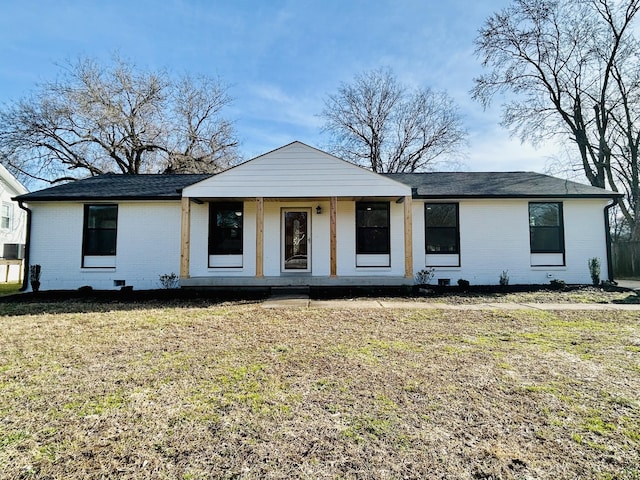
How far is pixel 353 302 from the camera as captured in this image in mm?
8242

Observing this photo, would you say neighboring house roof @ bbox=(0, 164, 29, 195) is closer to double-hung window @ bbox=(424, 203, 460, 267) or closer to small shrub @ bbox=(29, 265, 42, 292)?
small shrub @ bbox=(29, 265, 42, 292)

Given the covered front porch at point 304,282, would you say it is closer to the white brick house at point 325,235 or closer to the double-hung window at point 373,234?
the white brick house at point 325,235

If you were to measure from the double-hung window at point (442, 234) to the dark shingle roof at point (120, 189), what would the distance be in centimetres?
796

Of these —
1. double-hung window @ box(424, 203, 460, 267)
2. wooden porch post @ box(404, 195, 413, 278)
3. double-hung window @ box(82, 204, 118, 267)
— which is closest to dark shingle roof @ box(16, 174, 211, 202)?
double-hung window @ box(82, 204, 118, 267)

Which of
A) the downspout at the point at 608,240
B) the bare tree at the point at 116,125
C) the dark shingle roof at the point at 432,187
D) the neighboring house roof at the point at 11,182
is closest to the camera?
the dark shingle roof at the point at 432,187

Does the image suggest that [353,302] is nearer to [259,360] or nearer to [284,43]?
[259,360]

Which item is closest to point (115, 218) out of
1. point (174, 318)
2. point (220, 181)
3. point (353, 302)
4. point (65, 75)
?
point (220, 181)

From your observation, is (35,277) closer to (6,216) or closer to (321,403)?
(321,403)

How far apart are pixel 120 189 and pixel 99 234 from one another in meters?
1.64

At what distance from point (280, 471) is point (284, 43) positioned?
1587cm

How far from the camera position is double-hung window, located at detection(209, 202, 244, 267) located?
10.7m

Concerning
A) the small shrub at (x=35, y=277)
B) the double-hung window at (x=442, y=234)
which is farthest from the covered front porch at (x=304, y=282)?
the small shrub at (x=35, y=277)

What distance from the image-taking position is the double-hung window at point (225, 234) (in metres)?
10.7

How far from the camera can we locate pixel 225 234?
10.8m
